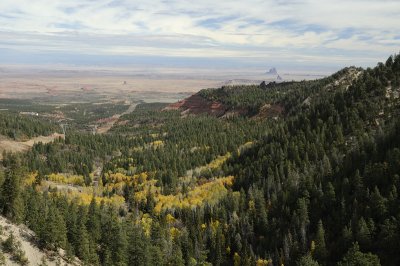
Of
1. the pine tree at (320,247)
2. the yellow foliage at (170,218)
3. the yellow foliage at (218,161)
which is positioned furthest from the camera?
the yellow foliage at (218,161)

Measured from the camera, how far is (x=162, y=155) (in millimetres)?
197125

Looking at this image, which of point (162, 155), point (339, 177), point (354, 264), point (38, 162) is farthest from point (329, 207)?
point (38, 162)

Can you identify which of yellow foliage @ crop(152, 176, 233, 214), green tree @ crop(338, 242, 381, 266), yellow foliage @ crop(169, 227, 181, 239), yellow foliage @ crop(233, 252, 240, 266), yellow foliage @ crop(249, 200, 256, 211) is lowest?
yellow foliage @ crop(233, 252, 240, 266)

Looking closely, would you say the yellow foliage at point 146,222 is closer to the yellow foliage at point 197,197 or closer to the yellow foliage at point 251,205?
the yellow foliage at point 197,197

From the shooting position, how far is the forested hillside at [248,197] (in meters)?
89.8

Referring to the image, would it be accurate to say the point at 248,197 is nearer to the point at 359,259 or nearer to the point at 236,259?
the point at 236,259

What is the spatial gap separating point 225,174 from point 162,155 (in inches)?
1587

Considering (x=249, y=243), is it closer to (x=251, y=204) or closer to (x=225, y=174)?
(x=251, y=204)

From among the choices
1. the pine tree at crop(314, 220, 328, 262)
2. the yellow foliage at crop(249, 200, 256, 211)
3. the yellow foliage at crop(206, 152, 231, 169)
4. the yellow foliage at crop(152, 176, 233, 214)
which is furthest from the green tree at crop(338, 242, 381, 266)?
the yellow foliage at crop(206, 152, 231, 169)

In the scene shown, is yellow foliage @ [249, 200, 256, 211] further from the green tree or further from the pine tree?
the green tree

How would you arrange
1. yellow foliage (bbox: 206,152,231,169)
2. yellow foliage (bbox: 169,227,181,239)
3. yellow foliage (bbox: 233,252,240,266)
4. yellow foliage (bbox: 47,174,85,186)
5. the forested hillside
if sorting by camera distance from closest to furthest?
the forested hillside < yellow foliage (bbox: 233,252,240,266) < yellow foliage (bbox: 169,227,181,239) < yellow foliage (bbox: 47,174,85,186) < yellow foliage (bbox: 206,152,231,169)

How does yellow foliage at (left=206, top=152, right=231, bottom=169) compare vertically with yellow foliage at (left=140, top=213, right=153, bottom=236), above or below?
above

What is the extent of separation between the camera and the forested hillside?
89750 mm

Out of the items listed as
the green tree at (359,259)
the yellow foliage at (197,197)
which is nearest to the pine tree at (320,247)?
the green tree at (359,259)
